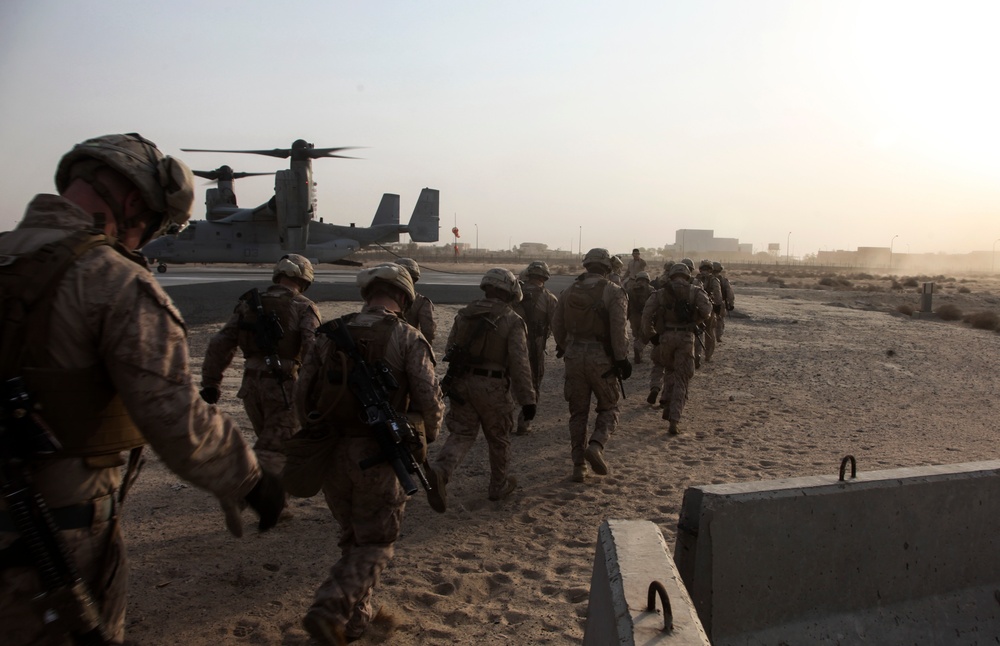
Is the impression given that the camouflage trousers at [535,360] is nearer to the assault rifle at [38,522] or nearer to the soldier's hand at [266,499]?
the soldier's hand at [266,499]

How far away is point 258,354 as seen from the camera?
198 inches

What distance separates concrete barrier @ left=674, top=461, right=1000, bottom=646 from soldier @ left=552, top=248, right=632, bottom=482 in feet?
10.2

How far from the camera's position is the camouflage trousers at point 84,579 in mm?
1791

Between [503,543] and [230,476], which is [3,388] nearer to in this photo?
[230,476]

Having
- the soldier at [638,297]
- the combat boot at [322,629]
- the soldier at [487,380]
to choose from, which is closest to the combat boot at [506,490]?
the soldier at [487,380]

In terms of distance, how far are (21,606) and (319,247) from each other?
2884 centimetres

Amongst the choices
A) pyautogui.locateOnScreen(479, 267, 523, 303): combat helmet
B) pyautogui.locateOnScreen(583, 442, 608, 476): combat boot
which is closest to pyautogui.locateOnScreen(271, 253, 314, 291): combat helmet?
pyautogui.locateOnScreen(479, 267, 523, 303): combat helmet

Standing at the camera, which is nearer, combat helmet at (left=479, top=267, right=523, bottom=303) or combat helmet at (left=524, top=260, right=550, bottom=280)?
combat helmet at (left=479, top=267, right=523, bottom=303)

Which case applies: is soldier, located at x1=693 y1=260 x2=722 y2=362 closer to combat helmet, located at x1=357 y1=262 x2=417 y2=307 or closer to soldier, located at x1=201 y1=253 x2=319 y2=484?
soldier, located at x1=201 y1=253 x2=319 y2=484

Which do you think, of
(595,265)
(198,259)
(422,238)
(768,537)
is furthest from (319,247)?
(768,537)

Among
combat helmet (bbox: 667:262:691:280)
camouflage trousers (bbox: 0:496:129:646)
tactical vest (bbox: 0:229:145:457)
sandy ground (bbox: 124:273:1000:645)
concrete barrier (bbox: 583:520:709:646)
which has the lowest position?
sandy ground (bbox: 124:273:1000:645)

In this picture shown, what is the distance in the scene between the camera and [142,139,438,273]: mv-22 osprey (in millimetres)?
20609

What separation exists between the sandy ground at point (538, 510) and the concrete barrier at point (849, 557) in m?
1.09

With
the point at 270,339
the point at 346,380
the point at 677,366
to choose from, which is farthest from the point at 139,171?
the point at 677,366
